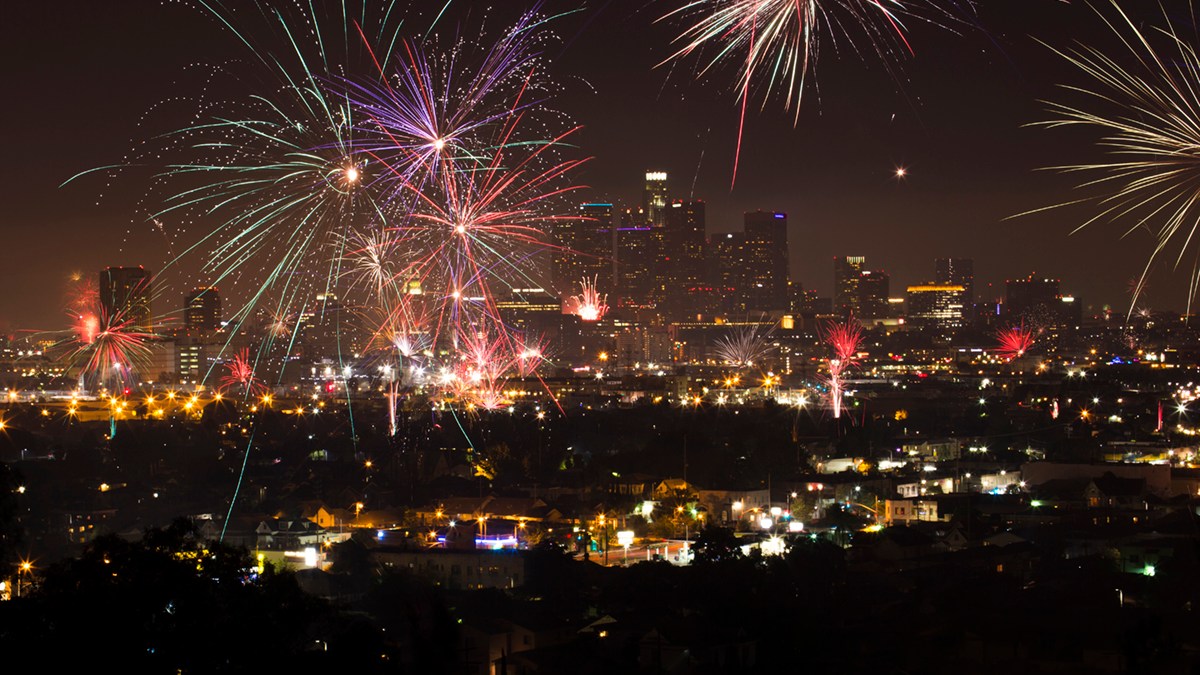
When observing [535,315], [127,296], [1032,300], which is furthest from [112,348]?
[1032,300]

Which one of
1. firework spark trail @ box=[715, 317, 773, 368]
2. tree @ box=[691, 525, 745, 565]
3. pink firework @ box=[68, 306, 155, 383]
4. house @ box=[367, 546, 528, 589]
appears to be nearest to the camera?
Answer: tree @ box=[691, 525, 745, 565]

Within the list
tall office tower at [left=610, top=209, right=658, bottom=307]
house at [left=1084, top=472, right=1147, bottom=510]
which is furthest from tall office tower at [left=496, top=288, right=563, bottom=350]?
house at [left=1084, top=472, right=1147, bottom=510]

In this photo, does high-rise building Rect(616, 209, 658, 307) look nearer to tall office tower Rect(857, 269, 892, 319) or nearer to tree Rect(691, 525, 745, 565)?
tall office tower Rect(857, 269, 892, 319)

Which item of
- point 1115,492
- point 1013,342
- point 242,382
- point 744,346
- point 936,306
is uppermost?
point 936,306

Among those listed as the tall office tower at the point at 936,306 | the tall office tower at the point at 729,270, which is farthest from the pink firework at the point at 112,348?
the tall office tower at the point at 936,306

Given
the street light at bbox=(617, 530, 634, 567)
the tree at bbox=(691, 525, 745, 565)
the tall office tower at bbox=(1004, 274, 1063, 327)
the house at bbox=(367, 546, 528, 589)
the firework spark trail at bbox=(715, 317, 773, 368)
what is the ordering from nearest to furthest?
the tree at bbox=(691, 525, 745, 565), the house at bbox=(367, 546, 528, 589), the street light at bbox=(617, 530, 634, 567), the firework spark trail at bbox=(715, 317, 773, 368), the tall office tower at bbox=(1004, 274, 1063, 327)

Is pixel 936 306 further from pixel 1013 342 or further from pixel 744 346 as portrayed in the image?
pixel 1013 342

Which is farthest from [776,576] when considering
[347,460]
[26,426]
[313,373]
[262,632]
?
[313,373]

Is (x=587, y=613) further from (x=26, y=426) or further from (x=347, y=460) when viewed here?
(x=26, y=426)
